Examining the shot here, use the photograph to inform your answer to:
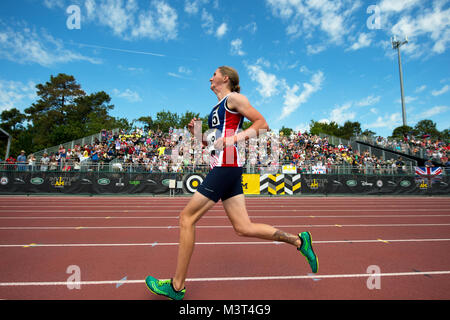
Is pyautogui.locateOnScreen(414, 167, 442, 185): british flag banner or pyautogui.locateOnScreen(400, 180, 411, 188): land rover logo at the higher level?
pyautogui.locateOnScreen(414, 167, 442, 185): british flag banner

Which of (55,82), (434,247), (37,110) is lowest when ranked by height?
(434,247)

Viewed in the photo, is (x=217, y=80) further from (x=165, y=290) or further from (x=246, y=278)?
(x=246, y=278)

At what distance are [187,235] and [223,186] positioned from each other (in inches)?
23.2

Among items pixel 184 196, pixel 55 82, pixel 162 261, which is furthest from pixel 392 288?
pixel 55 82

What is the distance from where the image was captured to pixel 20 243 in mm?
4645

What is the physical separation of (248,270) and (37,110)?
66.3 meters

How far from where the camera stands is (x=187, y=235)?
7.63 ft

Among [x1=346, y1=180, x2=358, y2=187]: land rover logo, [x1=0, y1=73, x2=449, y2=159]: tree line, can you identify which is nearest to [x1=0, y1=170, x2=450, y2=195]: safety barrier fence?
[x1=346, y1=180, x2=358, y2=187]: land rover logo

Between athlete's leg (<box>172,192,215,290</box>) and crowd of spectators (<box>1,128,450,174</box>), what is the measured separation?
1236 cm

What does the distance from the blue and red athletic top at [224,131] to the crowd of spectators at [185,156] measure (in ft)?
39.8

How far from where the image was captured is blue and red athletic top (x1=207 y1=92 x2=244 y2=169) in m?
2.38

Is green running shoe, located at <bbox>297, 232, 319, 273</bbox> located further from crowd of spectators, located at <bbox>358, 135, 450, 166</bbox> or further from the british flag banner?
crowd of spectators, located at <bbox>358, 135, 450, 166</bbox>

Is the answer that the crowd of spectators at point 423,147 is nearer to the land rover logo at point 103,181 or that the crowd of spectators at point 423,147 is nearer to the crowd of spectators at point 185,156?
the crowd of spectators at point 185,156
